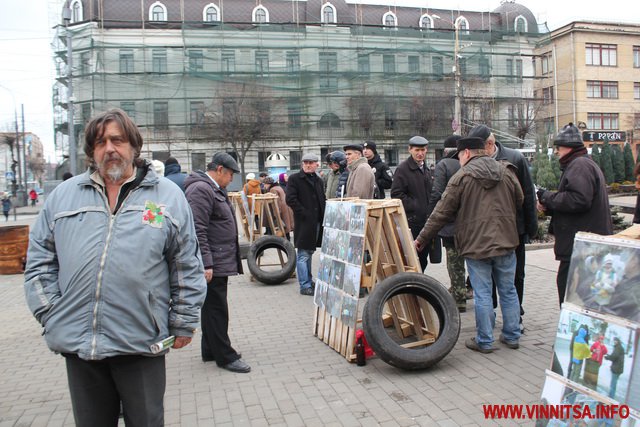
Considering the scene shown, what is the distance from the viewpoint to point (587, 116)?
183 ft

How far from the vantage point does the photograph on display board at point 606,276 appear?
2.66m

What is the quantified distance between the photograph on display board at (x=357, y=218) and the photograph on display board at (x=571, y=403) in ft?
7.58

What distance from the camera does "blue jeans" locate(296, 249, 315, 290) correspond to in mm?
7965

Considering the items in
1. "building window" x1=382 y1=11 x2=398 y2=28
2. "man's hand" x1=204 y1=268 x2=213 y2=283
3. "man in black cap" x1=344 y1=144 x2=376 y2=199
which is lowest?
"man's hand" x1=204 y1=268 x2=213 y2=283

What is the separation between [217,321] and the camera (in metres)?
4.95

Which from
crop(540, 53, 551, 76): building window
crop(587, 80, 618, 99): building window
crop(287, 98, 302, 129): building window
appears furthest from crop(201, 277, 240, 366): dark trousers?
crop(540, 53, 551, 76): building window

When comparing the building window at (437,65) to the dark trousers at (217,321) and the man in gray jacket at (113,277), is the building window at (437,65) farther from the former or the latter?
the man in gray jacket at (113,277)

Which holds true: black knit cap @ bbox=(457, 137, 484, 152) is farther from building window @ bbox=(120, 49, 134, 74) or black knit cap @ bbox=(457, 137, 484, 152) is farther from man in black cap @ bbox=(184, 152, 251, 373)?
building window @ bbox=(120, 49, 134, 74)

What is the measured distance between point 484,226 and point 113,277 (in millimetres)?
3319

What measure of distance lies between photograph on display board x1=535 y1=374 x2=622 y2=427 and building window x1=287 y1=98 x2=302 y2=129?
41.8m

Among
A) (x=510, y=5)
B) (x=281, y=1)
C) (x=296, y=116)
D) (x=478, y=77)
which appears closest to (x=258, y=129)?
(x=296, y=116)

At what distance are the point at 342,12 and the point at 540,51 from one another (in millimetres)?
22184

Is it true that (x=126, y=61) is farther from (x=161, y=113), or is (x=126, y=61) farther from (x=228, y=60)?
(x=228, y=60)

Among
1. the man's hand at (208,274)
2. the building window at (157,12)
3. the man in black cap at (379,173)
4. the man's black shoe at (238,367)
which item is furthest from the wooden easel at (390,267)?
the building window at (157,12)
